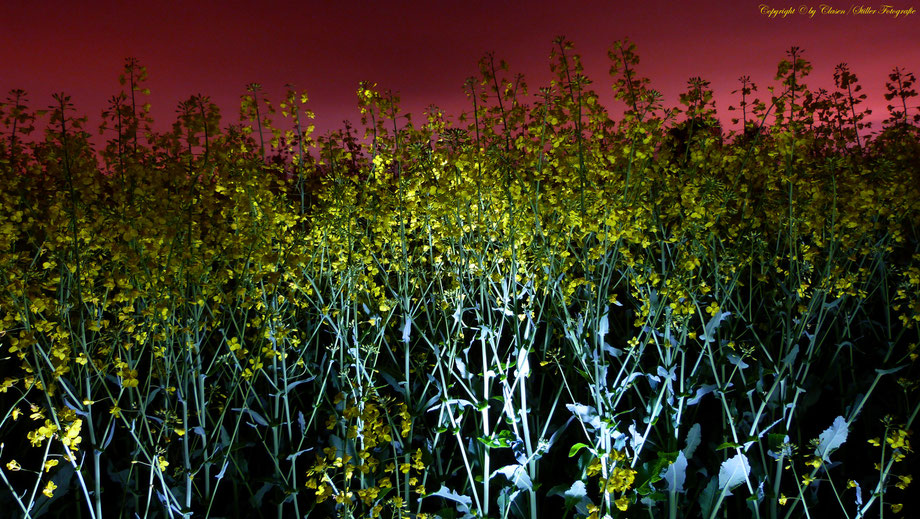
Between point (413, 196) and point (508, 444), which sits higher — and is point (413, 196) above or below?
above

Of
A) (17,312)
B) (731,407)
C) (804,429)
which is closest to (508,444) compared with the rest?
(731,407)

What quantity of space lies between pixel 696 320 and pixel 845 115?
7.90 feet

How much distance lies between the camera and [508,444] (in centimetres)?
351

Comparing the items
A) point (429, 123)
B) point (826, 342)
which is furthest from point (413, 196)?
point (826, 342)

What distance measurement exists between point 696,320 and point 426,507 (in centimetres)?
284

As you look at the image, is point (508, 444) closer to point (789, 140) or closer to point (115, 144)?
point (789, 140)

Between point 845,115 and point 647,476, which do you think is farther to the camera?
point 845,115

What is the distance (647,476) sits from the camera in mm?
3352

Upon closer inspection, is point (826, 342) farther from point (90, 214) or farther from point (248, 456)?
point (90, 214)

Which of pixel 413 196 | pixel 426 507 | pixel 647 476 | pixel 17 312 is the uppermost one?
pixel 413 196

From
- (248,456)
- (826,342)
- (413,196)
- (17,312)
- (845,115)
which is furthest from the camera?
(845,115)

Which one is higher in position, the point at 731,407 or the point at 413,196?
the point at 413,196

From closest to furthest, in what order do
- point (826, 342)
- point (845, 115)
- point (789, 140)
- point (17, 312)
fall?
Result: 1. point (17, 312)
2. point (789, 140)
3. point (826, 342)
4. point (845, 115)

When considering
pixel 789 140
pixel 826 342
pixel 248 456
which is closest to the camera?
pixel 789 140
